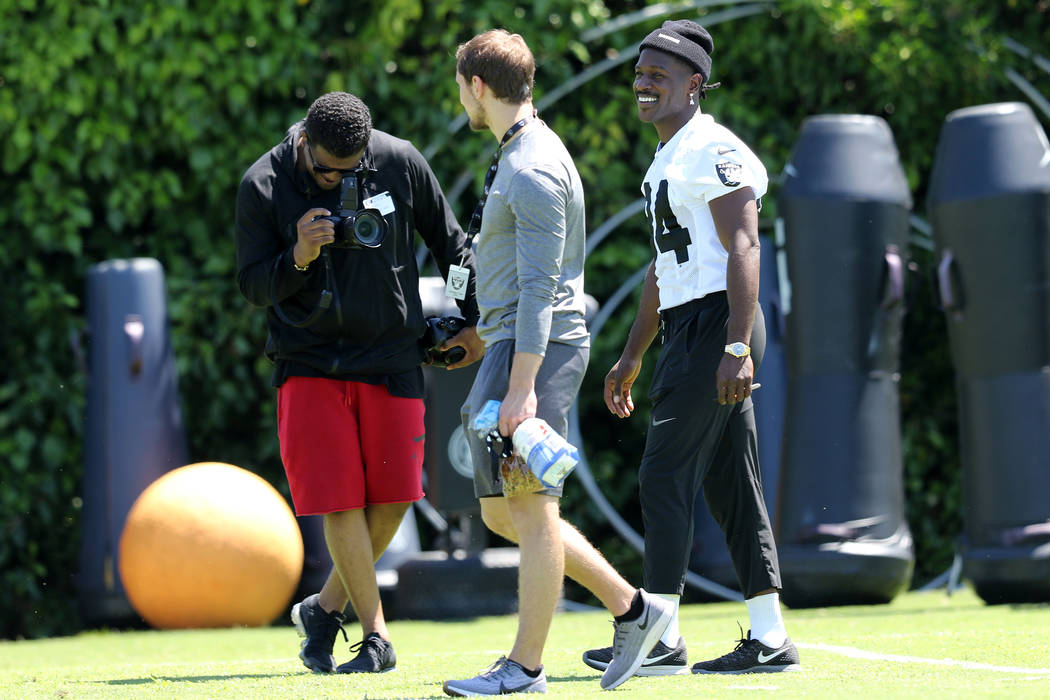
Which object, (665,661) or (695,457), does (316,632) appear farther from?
(695,457)

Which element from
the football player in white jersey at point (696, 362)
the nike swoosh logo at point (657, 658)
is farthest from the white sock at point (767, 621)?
the nike swoosh logo at point (657, 658)

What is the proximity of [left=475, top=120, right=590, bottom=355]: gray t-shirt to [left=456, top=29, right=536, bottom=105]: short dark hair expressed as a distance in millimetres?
101

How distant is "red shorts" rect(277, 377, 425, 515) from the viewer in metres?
4.66

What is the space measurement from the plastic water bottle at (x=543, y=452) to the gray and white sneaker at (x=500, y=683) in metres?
0.46

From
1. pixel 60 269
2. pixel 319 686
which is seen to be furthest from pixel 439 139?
pixel 319 686

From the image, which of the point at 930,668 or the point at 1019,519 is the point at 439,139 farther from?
the point at 930,668

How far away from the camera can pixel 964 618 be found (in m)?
6.06

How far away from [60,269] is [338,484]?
4.31m

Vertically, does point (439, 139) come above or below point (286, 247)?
above

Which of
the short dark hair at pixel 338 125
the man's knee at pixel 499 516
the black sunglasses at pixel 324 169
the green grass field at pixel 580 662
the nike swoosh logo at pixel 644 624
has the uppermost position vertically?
the short dark hair at pixel 338 125

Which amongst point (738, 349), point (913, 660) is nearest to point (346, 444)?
point (738, 349)

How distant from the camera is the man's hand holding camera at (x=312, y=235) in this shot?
14.7ft

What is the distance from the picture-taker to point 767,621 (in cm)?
421

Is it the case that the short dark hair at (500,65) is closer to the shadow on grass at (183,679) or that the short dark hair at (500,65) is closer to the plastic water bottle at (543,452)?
the plastic water bottle at (543,452)
